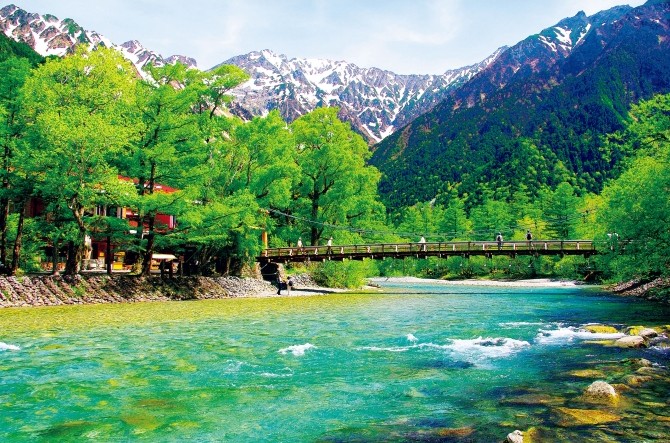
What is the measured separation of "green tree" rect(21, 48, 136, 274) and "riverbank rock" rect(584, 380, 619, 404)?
2432 centimetres

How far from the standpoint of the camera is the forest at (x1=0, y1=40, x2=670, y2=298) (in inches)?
1035

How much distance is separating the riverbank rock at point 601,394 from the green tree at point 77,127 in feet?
79.8

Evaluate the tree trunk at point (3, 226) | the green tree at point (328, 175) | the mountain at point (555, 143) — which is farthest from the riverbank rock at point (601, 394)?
the mountain at point (555, 143)

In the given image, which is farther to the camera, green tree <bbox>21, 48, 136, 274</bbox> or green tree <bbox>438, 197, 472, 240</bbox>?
green tree <bbox>438, 197, 472, 240</bbox>

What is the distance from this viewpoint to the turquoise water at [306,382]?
7258mm

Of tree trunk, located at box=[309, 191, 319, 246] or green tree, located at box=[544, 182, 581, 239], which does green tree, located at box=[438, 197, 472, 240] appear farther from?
tree trunk, located at box=[309, 191, 319, 246]

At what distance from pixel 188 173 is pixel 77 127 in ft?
23.2

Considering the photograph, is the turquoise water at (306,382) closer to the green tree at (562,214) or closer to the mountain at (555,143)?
the green tree at (562,214)

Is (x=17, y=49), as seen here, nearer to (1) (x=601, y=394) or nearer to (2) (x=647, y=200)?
(2) (x=647, y=200)

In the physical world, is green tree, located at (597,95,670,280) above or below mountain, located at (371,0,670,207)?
below

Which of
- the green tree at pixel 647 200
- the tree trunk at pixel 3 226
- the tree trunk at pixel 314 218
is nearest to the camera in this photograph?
the green tree at pixel 647 200

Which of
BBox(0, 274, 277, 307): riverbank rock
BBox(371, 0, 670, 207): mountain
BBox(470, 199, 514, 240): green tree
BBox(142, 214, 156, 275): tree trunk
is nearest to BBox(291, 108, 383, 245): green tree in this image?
BBox(0, 274, 277, 307): riverbank rock

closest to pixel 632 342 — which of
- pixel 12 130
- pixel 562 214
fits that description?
pixel 12 130

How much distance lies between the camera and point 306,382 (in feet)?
33.6
